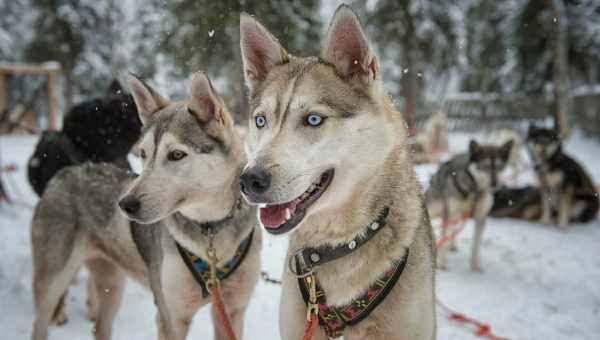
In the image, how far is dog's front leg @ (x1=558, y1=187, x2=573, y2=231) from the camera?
23.6 ft

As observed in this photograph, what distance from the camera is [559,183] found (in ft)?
25.0

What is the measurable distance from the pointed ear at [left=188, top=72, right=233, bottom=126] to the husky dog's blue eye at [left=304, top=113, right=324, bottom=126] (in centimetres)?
107

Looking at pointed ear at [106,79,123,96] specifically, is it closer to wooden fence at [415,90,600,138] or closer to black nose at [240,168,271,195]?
black nose at [240,168,271,195]

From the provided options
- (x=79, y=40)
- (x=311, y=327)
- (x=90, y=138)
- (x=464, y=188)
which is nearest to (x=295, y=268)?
(x=311, y=327)

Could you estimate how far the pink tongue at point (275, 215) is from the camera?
1.55m

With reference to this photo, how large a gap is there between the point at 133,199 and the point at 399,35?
15.3 m

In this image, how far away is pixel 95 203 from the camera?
3.15m

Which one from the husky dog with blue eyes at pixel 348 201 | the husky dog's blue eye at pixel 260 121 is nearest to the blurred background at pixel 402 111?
the husky dog with blue eyes at pixel 348 201

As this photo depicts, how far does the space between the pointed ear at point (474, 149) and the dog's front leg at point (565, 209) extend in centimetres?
259

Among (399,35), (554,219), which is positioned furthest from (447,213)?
(399,35)

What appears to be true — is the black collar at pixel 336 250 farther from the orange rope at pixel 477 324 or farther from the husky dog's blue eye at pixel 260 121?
the orange rope at pixel 477 324

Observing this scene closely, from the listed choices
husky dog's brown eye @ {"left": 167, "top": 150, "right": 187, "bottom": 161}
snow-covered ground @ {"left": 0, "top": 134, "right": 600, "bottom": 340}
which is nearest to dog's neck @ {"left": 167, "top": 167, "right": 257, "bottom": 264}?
husky dog's brown eye @ {"left": 167, "top": 150, "right": 187, "bottom": 161}

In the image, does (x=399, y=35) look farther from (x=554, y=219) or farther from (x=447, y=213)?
(x=447, y=213)

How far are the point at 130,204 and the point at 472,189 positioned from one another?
206 inches
